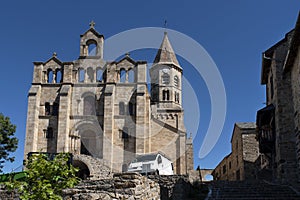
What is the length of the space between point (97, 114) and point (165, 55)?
23.3m

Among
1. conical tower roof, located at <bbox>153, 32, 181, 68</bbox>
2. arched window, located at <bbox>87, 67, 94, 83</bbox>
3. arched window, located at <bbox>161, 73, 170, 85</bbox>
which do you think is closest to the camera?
arched window, located at <bbox>87, 67, 94, 83</bbox>

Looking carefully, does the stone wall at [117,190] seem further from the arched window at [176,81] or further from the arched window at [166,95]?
the arched window at [176,81]

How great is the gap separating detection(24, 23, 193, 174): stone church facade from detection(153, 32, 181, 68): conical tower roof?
17212 mm

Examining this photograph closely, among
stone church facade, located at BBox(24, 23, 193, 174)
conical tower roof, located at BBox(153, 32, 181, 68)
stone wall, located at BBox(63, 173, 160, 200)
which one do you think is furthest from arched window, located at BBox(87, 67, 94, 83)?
stone wall, located at BBox(63, 173, 160, 200)

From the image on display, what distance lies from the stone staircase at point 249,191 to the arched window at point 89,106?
2415 centimetres

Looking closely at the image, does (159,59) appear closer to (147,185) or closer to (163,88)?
(163,88)

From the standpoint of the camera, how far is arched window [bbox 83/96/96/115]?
4297 cm

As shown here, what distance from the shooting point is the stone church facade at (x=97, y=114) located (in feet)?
136

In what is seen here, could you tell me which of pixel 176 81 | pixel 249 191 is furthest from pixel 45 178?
pixel 176 81

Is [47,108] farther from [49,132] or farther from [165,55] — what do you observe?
[165,55]

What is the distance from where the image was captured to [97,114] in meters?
42.8

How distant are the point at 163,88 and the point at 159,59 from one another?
197 inches

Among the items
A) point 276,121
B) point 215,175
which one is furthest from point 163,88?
point 276,121

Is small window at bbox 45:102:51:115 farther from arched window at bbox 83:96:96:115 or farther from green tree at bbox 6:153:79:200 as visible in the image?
green tree at bbox 6:153:79:200
